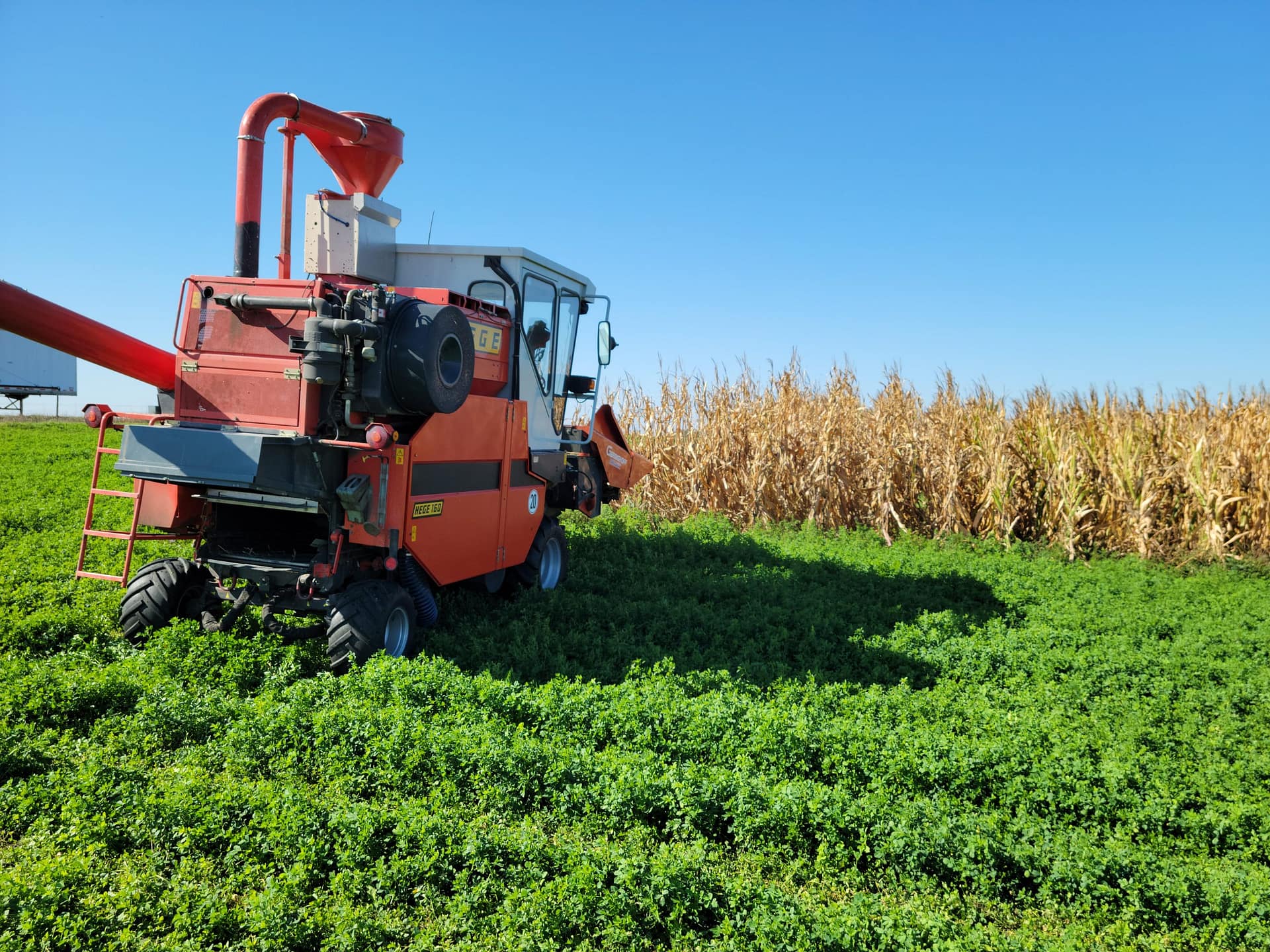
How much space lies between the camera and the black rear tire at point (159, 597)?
6.70 meters

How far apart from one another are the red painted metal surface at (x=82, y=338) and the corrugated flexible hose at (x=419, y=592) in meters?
2.40

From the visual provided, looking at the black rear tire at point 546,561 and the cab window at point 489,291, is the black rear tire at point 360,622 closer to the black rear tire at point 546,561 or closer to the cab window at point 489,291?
the black rear tire at point 546,561

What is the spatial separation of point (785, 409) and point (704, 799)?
11.5 metres

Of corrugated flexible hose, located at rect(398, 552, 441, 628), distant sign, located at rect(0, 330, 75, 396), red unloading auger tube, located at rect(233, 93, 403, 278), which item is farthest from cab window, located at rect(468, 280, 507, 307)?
distant sign, located at rect(0, 330, 75, 396)

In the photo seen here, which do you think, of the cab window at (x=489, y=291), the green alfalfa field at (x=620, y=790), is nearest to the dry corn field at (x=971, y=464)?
the green alfalfa field at (x=620, y=790)

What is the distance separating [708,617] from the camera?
850 cm

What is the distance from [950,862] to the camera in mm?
4094

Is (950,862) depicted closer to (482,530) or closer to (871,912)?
(871,912)

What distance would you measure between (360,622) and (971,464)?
36.1 ft

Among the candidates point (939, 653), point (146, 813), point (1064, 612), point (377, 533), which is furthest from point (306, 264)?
point (1064, 612)

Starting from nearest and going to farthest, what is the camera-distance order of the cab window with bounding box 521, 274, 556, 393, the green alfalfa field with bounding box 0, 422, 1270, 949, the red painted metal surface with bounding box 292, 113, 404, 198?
1. the green alfalfa field with bounding box 0, 422, 1270, 949
2. the red painted metal surface with bounding box 292, 113, 404, 198
3. the cab window with bounding box 521, 274, 556, 393

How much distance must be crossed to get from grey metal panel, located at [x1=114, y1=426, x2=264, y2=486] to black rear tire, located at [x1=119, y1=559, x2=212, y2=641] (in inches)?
35.2

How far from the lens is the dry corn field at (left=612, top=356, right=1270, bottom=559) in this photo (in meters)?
13.0

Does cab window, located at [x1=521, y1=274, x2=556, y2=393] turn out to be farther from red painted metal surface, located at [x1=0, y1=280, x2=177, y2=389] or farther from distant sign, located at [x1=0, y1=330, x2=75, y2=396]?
distant sign, located at [x1=0, y1=330, x2=75, y2=396]
